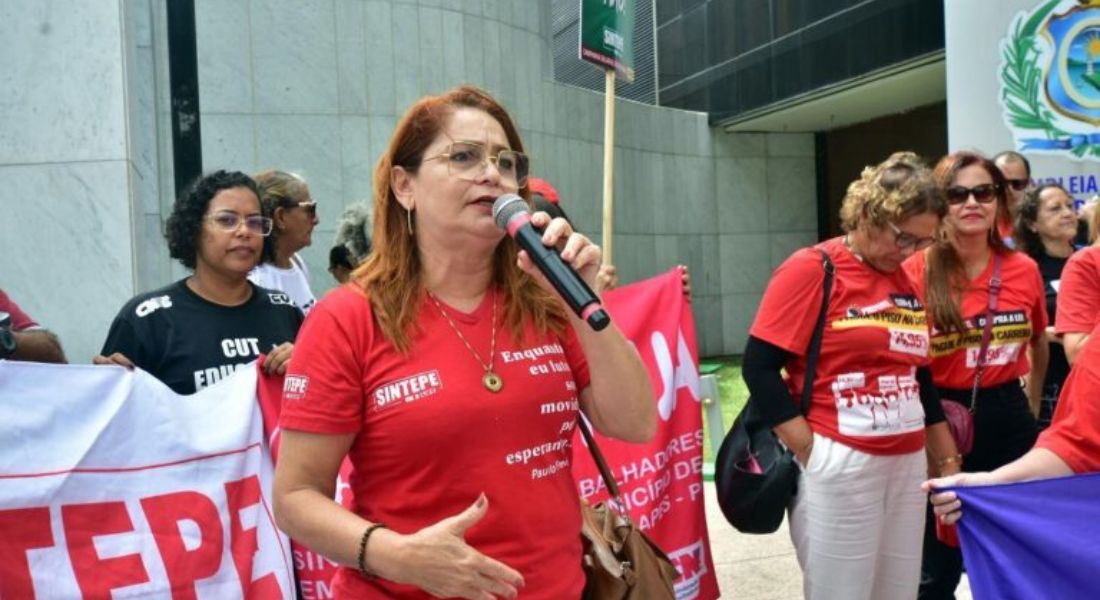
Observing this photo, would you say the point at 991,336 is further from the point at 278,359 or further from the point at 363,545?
the point at 363,545

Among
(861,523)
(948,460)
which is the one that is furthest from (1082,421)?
(948,460)

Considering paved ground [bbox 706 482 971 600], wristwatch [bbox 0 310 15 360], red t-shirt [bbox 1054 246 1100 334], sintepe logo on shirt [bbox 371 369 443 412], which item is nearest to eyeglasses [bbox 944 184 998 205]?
red t-shirt [bbox 1054 246 1100 334]

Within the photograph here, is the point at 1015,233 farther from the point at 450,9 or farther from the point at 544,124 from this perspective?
the point at 544,124

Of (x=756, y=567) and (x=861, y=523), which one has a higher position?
(x=861, y=523)

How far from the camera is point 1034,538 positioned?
9.43 ft

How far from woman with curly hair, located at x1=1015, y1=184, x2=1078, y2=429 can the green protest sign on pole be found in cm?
230

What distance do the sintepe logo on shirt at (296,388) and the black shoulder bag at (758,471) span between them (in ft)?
7.82

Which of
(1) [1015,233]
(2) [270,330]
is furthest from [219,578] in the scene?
(1) [1015,233]

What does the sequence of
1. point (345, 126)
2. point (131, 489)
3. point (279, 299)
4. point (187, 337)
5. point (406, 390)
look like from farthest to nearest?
point (345, 126) → point (279, 299) → point (187, 337) → point (131, 489) → point (406, 390)

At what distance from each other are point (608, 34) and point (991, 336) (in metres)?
2.65

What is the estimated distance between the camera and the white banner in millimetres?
3354

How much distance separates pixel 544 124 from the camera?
15.1 m

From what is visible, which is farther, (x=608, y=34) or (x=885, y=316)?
(x=608, y=34)

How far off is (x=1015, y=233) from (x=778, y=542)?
101 inches
